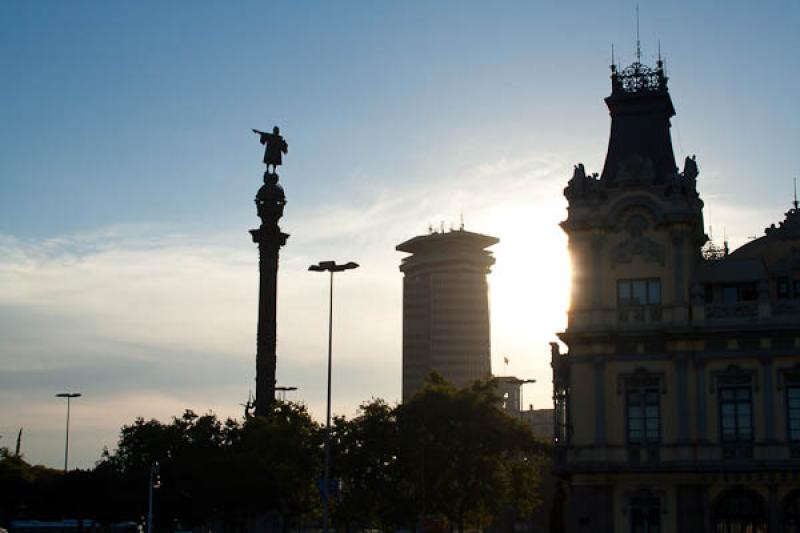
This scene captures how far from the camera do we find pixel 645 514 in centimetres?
6278

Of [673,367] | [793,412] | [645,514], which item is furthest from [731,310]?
[645,514]

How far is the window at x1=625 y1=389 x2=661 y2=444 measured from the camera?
6359 cm

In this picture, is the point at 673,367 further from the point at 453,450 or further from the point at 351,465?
the point at 351,465

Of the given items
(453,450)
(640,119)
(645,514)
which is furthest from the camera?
(453,450)

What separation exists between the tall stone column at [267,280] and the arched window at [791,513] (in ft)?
172

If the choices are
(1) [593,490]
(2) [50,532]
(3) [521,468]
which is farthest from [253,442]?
(2) [50,532]

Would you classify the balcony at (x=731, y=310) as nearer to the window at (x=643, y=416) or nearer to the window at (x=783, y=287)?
the window at (x=783, y=287)

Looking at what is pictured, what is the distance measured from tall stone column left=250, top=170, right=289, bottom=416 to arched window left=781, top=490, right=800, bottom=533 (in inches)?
2068

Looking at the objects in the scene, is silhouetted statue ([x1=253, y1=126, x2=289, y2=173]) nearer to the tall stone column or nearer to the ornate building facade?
the tall stone column

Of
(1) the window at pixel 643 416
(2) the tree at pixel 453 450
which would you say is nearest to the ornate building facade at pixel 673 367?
(1) the window at pixel 643 416

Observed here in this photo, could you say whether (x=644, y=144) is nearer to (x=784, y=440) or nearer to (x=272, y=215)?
(x=784, y=440)

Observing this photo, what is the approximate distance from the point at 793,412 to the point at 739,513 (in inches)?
233

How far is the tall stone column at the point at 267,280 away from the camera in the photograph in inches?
4225

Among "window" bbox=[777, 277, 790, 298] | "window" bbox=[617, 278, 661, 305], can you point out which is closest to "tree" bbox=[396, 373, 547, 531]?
"window" bbox=[617, 278, 661, 305]
